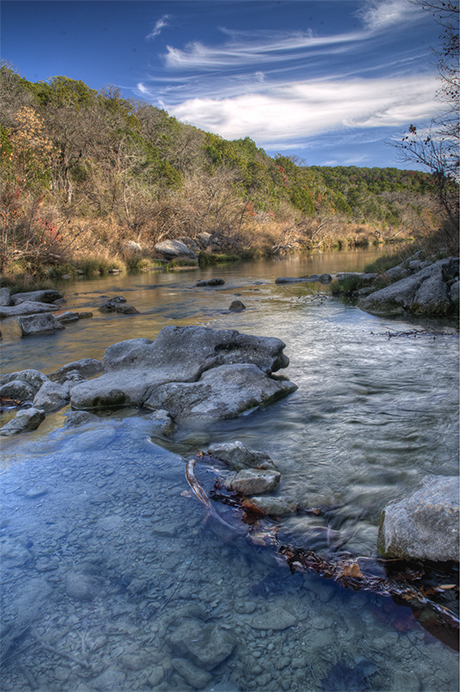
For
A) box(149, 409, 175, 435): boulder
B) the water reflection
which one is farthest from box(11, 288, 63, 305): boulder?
the water reflection

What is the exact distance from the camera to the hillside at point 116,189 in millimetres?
15977

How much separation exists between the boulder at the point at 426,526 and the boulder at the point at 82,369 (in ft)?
13.7

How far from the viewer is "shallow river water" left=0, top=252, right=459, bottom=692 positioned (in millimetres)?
1549

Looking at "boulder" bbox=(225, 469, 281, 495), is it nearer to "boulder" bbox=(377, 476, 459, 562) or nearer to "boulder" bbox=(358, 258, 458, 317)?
"boulder" bbox=(377, 476, 459, 562)

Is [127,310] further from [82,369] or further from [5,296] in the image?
[82,369]

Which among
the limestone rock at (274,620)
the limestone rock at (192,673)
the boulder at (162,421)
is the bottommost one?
the limestone rock at (192,673)

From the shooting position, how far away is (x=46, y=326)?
27.7ft

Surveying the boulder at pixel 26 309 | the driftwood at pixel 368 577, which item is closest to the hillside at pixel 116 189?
the boulder at pixel 26 309

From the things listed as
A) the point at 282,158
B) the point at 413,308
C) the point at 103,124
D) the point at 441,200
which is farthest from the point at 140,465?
the point at 282,158

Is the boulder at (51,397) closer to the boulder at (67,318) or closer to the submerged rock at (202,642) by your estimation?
the submerged rock at (202,642)

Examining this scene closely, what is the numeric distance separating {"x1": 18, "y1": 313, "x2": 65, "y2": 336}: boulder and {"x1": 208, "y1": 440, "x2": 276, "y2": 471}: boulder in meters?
6.41

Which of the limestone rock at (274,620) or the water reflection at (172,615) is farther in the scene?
the limestone rock at (274,620)

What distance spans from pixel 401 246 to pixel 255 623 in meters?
13.7

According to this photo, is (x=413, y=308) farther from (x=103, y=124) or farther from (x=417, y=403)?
(x=103, y=124)
